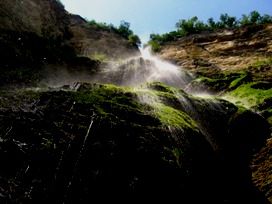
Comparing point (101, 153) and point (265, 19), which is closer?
point (101, 153)

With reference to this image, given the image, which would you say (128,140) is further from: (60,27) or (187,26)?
(187,26)

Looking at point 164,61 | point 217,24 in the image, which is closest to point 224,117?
point 164,61

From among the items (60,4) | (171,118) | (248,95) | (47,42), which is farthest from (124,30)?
(171,118)

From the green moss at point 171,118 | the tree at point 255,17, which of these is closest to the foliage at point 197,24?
the tree at point 255,17

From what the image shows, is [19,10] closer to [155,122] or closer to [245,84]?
[245,84]

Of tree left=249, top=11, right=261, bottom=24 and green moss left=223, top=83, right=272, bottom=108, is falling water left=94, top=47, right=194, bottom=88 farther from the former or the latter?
tree left=249, top=11, right=261, bottom=24

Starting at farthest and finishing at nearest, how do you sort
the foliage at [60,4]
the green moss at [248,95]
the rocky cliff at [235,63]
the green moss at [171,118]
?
the foliage at [60,4] < the green moss at [248,95] < the rocky cliff at [235,63] < the green moss at [171,118]

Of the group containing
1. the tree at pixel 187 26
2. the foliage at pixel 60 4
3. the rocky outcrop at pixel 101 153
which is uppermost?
the tree at pixel 187 26

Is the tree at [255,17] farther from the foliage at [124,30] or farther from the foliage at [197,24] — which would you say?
the foliage at [124,30]

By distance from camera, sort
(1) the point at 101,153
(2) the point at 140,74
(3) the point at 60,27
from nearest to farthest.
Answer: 1. (1) the point at 101,153
2. (2) the point at 140,74
3. (3) the point at 60,27

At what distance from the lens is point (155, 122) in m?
6.25

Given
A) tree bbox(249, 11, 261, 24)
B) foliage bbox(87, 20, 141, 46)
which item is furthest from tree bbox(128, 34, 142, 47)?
tree bbox(249, 11, 261, 24)

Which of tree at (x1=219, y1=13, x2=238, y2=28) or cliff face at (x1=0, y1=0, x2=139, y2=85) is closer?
cliff face at (x1=0, y1=0, x2=139, y2=85)

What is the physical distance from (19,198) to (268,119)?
398 inches
